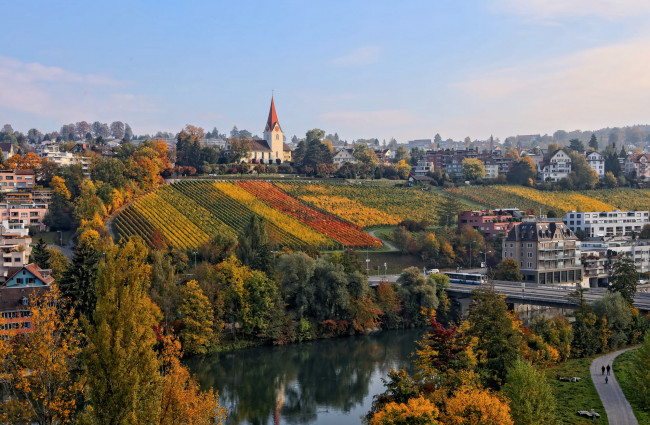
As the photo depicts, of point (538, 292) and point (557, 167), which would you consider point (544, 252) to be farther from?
point (557, 167)

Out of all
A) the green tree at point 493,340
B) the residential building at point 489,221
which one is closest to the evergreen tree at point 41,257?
the green tree at point 493,340

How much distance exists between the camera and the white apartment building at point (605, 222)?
71750mm

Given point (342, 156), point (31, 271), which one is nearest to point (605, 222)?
point (342, 156)

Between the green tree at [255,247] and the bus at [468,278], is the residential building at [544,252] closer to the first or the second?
the bus at [468,278]

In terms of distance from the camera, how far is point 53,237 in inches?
2173

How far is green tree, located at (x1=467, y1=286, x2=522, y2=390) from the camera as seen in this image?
27312 millimetres

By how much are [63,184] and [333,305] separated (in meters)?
31.0

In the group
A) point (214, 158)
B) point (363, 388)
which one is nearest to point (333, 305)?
point (363, 388)

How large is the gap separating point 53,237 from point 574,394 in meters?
43.2

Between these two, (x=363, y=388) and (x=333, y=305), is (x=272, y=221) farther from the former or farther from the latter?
(x=363, y=388)

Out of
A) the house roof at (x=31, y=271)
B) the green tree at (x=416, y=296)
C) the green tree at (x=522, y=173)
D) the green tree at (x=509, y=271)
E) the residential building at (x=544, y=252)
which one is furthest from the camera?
the green tree at (x=522, y=173)

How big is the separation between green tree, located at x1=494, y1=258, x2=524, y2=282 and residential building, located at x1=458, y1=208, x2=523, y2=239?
11181mm

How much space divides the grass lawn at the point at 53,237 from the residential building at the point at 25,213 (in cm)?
149

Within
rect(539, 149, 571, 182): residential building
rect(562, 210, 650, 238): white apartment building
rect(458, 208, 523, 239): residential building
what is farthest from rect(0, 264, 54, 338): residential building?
rect(539, 149, 571, 182): residential building
